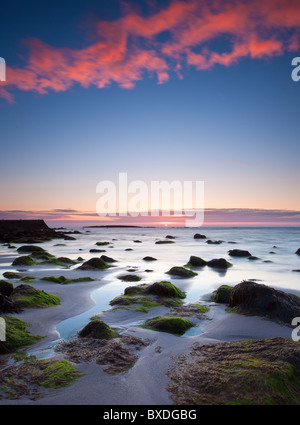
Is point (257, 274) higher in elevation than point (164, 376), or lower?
lower

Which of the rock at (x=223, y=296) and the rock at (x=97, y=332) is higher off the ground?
the rock at (x=97, y=332)

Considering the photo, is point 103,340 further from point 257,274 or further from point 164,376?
point 257,274

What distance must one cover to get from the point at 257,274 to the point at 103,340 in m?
11.6

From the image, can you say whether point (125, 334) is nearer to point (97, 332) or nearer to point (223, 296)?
point (97, 332)

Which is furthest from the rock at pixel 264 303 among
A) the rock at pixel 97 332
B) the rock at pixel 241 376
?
the rock at pixel 97 332

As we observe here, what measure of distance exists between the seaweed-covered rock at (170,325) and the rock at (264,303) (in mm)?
1791

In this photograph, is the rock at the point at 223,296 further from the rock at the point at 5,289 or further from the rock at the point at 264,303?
the rock at the point at 5,289

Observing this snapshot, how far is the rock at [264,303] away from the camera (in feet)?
20.9

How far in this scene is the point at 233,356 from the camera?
4031mm

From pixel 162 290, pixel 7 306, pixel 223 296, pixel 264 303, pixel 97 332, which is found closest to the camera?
pixel 97 332

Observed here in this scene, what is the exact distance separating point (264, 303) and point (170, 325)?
2561 mm

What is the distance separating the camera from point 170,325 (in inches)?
224

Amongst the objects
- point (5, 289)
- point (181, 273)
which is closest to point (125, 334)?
point (5, 289)
